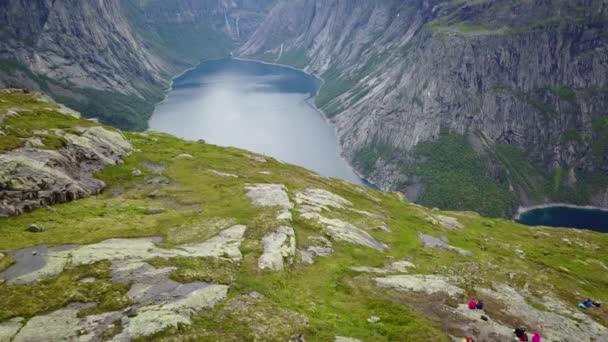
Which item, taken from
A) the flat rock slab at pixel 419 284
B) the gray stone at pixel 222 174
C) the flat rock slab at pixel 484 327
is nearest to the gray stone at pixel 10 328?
the flat rock slab at pixel 419 284

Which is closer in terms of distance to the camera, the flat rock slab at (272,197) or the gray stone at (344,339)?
the gray stone at (344,339)

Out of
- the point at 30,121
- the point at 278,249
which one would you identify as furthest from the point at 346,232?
the point at 30,121

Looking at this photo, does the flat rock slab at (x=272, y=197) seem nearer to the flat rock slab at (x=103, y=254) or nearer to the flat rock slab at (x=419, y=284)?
the flat rock slab at (x=103, y=254)

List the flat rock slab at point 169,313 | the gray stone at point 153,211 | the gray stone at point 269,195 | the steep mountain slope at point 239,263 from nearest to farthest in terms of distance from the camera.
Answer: the flat rock slab at point 169,313
the steep mountain slope at point 239,263
the gray stone at point 153,211
the gray stone at point 269,195

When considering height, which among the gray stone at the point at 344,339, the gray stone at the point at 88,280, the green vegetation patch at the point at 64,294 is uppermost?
the gray stone at the point at 88,280

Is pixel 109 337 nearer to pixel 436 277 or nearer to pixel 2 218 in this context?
pixel 2 218

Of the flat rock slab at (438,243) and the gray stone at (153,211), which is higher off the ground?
the gray stone at (153,211)
